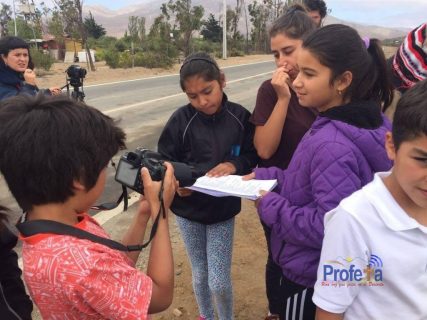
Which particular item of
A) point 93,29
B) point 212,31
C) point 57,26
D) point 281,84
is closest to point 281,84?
point 281,84

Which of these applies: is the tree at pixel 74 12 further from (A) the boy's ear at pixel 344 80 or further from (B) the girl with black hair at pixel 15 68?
(A) the boy's ear at pixel 344 80

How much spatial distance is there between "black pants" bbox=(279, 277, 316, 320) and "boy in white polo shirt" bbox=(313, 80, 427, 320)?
1.20 feet

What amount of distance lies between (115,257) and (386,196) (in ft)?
2.49

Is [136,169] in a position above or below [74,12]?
below

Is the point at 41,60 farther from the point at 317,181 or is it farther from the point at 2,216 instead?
the point at 317,181

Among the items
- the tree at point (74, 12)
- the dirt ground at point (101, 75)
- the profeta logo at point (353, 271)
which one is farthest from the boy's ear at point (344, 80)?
the tree at point (74, 12)

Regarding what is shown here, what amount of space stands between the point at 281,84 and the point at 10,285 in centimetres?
129

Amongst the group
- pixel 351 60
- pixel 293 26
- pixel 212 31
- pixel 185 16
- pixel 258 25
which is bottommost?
pixel 351 60

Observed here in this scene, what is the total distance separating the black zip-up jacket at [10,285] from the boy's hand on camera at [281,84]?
47.3 inches

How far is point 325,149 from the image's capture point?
1.36m

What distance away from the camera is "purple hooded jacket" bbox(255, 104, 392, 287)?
53.2 inches

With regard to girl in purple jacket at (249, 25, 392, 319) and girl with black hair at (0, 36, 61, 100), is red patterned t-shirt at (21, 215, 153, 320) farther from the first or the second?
girl with black hair at (0, 36, 61, 100)

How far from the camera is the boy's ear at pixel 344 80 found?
1.47m

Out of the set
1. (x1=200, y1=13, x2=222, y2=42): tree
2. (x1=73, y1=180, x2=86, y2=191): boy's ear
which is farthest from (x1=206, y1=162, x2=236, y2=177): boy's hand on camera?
(x1=200, y1=13, x2=222, y2=42): tree
